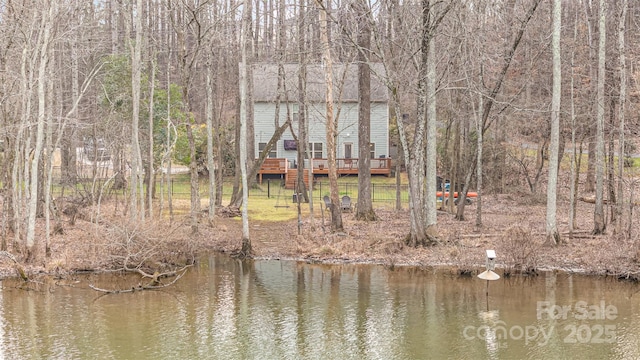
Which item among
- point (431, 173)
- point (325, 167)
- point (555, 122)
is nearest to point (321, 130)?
point (325, 167)

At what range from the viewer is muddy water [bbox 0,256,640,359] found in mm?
11859

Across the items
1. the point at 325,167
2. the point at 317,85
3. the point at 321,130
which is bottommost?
the point at 325,167

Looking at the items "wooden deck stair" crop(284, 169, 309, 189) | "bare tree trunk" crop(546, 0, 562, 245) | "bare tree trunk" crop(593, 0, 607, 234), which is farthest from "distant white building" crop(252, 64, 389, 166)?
"bare tree trunk" crop(546, 0, 562, 245)

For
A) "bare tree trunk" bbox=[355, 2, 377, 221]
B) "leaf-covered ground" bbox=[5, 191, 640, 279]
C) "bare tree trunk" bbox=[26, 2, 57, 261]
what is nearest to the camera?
"bare tree trunk" bbox=[26, 2, 57, 261]

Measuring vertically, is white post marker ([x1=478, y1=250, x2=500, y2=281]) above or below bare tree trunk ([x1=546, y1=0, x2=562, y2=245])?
below

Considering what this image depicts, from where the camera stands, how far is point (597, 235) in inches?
801

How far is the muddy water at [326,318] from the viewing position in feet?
38.9

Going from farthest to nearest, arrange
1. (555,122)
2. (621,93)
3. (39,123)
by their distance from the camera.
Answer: (555,122) → (621,93) → (39,123)

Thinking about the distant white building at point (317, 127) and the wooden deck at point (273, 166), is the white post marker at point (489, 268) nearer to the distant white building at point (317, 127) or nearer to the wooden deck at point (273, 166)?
the wooden deck at point (273, 166)

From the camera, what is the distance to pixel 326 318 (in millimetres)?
13914

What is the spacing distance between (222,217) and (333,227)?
6982 millimetres

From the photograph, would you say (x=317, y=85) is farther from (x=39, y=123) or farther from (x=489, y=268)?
(x=489, y=268)

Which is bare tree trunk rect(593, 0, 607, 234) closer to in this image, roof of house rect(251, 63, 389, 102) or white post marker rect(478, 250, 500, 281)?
white post marker rect(478, 250, 500, 281)

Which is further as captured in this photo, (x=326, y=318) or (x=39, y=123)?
(x=39, y=123)
